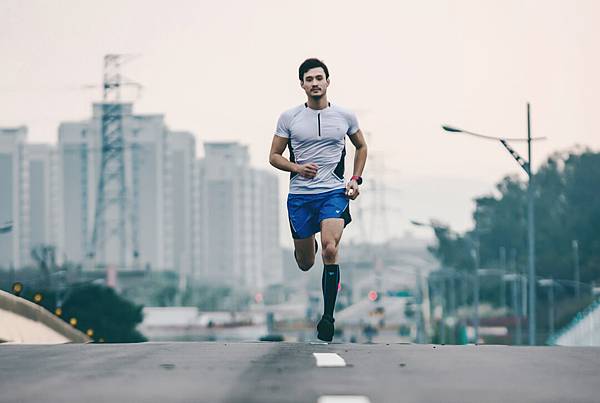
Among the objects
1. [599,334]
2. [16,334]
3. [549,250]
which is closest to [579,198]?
[549,250]

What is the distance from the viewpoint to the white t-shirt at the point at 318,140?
44.1ft

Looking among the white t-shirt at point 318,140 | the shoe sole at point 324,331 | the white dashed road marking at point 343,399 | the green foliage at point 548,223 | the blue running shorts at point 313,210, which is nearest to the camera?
the white dashed road marking at point 343,399

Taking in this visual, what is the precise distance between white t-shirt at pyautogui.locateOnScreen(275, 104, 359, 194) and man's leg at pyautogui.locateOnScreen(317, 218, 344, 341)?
32 cm

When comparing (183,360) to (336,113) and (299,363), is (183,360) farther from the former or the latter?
(336,113)

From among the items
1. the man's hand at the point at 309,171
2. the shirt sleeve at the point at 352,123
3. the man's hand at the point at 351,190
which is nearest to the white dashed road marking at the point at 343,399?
the man's hand at the point at 309,171

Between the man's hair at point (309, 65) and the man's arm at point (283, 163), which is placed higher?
the man's hair at point (309, 65)

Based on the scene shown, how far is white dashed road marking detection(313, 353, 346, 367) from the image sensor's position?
9211 mm

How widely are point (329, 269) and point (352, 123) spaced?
1264 millimetres

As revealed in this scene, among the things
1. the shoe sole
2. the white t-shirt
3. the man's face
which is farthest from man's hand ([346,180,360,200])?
the shoe sole

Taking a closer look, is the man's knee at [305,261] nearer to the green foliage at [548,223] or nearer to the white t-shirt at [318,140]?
the white t-shirt at [318,140]

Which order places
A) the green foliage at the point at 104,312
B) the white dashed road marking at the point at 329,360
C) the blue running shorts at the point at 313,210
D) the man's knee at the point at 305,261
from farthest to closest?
the green foliage at the point at 104,312 < the man's knee at the point at 305,261 < the blue running shorts at the point at 313,210 < the white dashed road marking at the point at 329,360

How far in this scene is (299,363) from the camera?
935 centimetres

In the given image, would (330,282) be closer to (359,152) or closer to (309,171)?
(309,171)

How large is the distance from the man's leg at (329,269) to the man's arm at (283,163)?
0.47 meters
